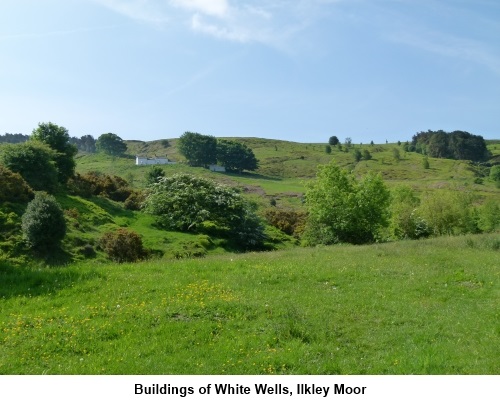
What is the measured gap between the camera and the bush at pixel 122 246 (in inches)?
1727

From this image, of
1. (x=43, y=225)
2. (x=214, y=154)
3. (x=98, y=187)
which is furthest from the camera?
(x=214, y=154)

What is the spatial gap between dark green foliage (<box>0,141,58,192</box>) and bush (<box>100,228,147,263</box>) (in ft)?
55.8

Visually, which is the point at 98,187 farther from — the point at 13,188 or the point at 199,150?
the point at 199,150

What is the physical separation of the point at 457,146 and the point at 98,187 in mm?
146433

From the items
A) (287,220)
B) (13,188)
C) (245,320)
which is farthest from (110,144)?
(245,320)

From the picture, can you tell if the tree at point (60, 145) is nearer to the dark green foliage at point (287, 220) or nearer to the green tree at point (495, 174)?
the dark green foliage at point (287, 220)

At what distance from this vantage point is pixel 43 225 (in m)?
41.4

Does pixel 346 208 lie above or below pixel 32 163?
below

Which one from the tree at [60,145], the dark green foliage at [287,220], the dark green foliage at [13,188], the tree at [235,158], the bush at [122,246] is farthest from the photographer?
the tree at [235,158]

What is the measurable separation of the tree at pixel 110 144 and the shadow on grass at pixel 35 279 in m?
173

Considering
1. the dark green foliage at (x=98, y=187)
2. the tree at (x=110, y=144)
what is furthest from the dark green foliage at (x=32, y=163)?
the tree at (x=110, y=144)

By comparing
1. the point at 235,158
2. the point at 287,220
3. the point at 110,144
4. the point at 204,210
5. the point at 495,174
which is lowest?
the point at 287,220
